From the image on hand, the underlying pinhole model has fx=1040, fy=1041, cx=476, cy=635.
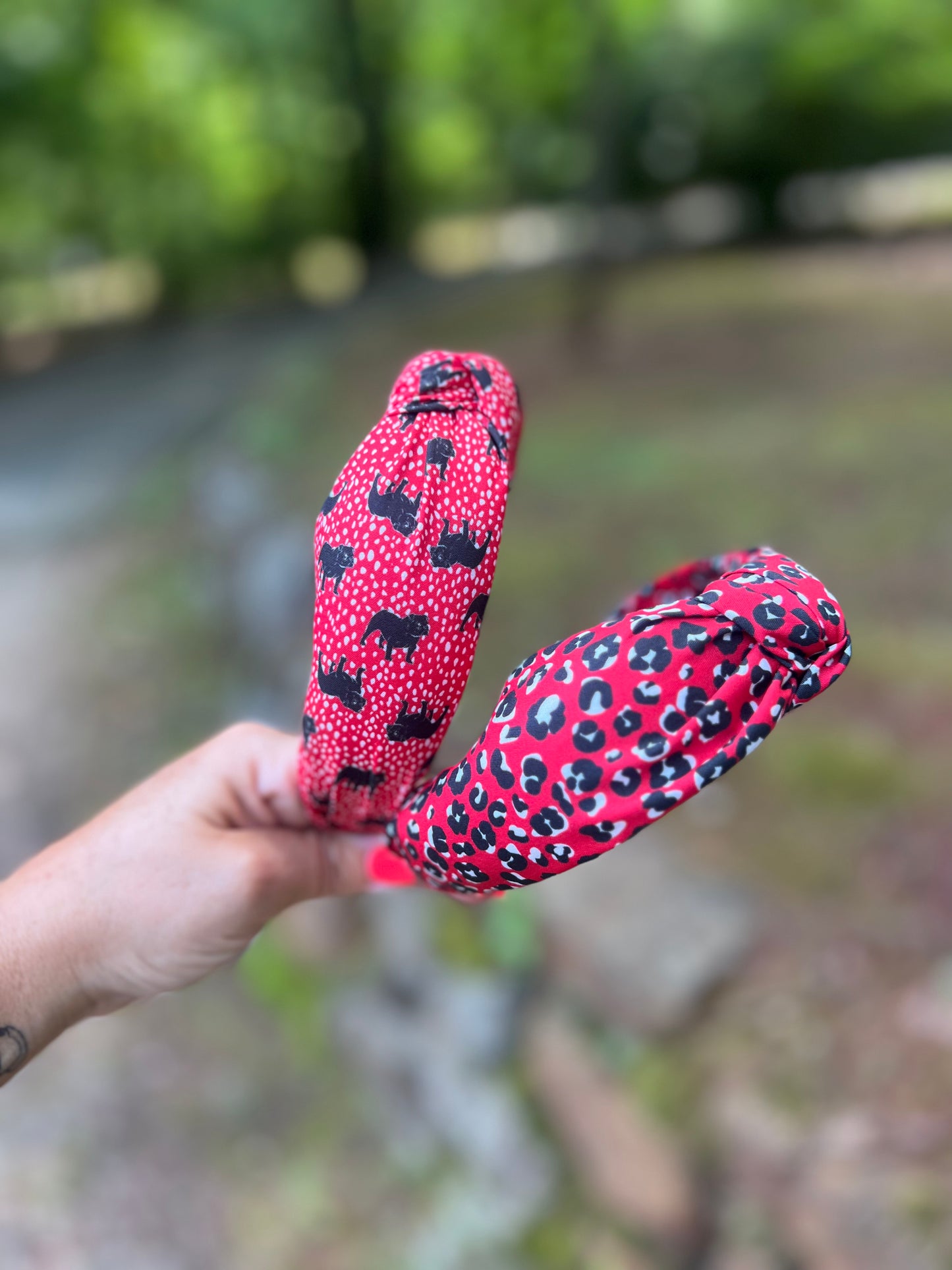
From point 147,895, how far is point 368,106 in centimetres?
1158

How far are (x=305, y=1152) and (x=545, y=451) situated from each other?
12.7 feet

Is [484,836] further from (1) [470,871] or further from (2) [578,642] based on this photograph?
(2) [578,642]

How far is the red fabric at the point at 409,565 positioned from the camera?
1.22 metres

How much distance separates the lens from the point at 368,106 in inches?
441

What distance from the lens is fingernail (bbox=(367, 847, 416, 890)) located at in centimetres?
147

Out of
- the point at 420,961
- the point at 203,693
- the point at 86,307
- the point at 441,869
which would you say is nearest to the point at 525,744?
the point at 441,869

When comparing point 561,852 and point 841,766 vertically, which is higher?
point 561,852

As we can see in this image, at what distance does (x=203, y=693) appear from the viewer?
14.1ft

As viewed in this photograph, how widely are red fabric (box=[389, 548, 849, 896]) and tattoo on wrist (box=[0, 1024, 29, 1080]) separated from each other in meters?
0.70

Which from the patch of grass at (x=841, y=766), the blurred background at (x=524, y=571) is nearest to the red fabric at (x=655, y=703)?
the blurred background at (x=524, y=571)

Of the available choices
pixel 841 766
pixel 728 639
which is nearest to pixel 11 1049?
pixel 728 639

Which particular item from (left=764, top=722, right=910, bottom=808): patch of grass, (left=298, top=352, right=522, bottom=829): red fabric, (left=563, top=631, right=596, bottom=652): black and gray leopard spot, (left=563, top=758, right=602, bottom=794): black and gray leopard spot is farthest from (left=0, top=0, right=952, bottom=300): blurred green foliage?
(left=563, top=758, right=602, bottom=794): black and gray leopard spot

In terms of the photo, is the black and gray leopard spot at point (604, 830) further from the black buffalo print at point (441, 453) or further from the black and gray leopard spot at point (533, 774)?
the black buffalo print at point (441, 453)

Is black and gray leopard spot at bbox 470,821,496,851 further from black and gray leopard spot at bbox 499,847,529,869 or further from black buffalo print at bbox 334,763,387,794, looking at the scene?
black buffalo print at bbox 334,763,387,794
